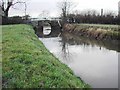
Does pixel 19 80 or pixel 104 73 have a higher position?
pixel 19 80

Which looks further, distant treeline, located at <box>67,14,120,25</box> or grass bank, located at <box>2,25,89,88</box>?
distant treeline, located at <box>67,14,120,25</box>

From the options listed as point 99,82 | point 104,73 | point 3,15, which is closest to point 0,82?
point 99,82

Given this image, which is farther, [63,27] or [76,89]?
[63,27]

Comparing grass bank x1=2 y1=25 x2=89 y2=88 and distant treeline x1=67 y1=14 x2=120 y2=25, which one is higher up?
distant treeline x1=67 y1=14 x2=120 y2=25

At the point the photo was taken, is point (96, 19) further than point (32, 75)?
Yes

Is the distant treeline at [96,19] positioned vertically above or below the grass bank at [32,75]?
above

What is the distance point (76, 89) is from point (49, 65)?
8.54 ft

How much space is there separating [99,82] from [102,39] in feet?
→ 77.9

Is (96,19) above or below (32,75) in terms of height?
above

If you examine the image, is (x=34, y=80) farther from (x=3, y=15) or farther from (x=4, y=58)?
(x=3, y=15)

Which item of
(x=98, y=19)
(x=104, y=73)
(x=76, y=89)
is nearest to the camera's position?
(x=76, y=89)

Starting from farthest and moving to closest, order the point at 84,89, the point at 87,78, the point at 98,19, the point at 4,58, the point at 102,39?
the point at 98,19, the point at 102,39, the point at 87,78, the point at 4,58, the point at 84,89

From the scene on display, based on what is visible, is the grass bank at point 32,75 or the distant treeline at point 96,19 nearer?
the grass bank at point 32,75

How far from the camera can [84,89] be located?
402 inches
